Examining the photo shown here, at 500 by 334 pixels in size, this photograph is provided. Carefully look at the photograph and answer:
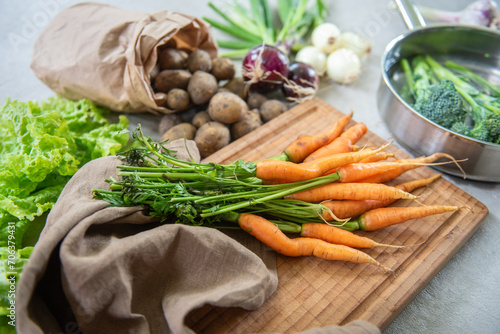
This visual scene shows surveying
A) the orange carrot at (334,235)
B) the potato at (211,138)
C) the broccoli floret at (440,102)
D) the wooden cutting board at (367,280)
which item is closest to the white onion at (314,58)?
the broccoli floret at (440,102)

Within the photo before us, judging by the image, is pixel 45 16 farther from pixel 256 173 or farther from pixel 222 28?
pixel 256 173

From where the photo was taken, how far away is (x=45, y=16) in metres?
2.54

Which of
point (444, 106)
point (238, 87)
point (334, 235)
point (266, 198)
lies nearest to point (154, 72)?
point (238, 87)

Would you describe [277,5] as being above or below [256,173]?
above

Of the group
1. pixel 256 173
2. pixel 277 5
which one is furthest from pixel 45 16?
pixel 256 173

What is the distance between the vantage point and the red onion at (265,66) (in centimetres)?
188

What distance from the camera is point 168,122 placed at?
183cm

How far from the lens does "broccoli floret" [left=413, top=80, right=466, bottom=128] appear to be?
164 cm

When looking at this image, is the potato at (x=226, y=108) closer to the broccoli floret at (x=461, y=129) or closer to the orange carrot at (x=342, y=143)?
the orange carrot at (x=342, y=143)

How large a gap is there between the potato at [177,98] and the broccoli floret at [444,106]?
3.90 ft

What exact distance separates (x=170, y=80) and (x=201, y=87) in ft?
0.55

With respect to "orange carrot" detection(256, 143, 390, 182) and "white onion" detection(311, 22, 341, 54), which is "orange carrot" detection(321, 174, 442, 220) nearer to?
"orange carrot" detection(256, 143, 390, 182)

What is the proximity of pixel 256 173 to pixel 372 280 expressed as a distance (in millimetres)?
561

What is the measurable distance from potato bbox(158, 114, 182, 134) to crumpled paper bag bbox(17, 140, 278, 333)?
619 millimetres
